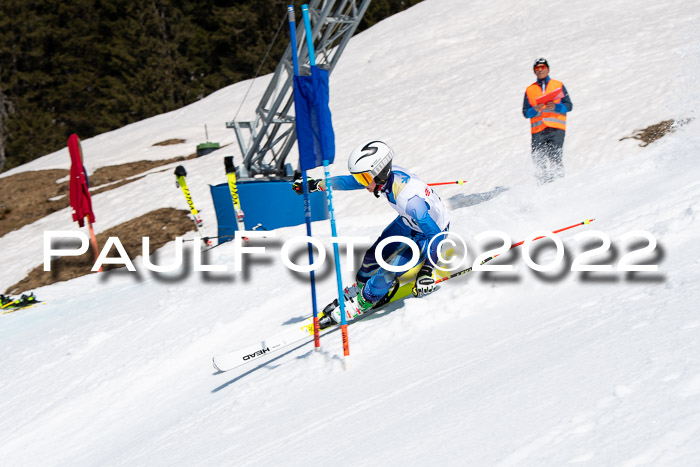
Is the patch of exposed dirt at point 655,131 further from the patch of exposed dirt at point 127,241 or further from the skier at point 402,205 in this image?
the patch of exposed dirt at point 127,241

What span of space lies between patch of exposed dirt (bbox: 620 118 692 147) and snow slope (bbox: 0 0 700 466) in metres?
0.29

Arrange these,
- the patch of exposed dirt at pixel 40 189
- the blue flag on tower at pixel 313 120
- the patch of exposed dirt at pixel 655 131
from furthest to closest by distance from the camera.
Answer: the patch of exposed dirt at pixel 40 189 → the patch of exposed dirt at pixel 655 131 → the blue flag on tower at pixel 313 120

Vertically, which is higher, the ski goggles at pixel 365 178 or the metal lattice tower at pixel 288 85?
the metal lattice tower at pixel 288 85

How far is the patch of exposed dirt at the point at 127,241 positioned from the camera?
628 inches

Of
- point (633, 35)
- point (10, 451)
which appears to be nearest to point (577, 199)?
point (10, 451)

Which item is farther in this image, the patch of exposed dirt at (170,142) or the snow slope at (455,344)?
the patch of exposed dirt at (170,142)

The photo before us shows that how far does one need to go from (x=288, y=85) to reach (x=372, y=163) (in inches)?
354

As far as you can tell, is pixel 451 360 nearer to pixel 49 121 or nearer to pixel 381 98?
pixel 381 98

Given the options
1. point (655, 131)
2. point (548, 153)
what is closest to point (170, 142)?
point (655, 131)

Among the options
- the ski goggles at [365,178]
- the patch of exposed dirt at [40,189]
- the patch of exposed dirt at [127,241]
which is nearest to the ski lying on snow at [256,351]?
the ski goggles at [365,178]

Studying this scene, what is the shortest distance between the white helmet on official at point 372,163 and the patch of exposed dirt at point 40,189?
58.9ft

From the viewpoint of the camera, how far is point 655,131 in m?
12.0

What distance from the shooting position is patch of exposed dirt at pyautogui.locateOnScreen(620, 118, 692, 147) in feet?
38.5

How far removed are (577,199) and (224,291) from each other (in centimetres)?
455
